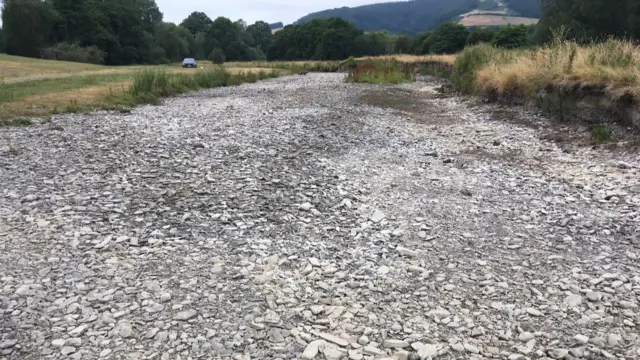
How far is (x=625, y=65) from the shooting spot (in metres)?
10.3

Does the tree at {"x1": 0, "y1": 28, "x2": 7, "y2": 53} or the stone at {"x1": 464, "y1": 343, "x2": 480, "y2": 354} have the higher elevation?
the tree at {"x1": 0, "y1": 28, "x2": 7, "y2": 53}

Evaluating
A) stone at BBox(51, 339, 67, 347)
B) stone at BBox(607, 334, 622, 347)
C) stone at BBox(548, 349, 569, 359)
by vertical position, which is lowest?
stone at BBox(548, 349, 569, 359)

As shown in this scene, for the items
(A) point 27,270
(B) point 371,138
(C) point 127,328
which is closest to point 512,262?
(C) point 127,328

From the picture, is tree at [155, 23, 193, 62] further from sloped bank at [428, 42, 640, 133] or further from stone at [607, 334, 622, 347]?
stone at [607, 334, 622, 347]

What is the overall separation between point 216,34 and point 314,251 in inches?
4601

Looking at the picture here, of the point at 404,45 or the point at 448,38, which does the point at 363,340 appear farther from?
the point at 404,45

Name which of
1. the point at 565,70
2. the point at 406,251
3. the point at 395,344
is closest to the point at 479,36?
the point at 565,70

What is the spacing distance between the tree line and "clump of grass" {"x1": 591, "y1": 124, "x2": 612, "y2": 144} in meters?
18.4

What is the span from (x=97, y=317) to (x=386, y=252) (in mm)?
2862

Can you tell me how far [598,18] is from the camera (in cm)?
3600

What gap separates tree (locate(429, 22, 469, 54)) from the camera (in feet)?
243

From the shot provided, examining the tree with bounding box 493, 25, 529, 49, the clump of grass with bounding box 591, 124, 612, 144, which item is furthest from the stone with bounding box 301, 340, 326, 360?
the tree with bounding box 493, 25, 529, 49

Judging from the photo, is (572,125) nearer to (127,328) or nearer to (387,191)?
(387,191)

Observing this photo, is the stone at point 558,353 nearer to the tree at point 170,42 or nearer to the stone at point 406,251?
the stone at point 406,251
